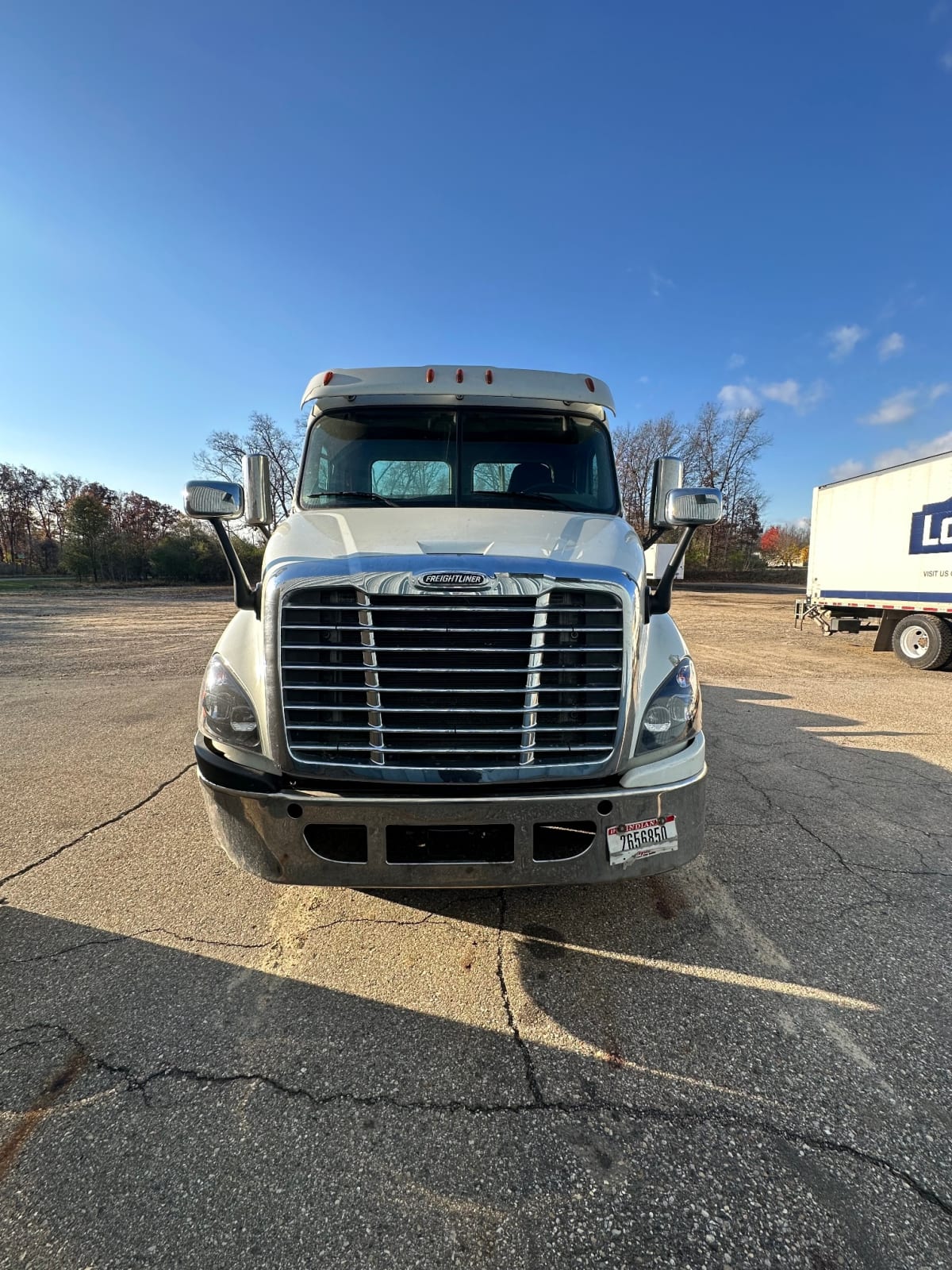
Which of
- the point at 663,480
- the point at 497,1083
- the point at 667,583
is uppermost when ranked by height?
the point at 663,480

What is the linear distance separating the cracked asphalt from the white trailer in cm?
795

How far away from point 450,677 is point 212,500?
5.73ft

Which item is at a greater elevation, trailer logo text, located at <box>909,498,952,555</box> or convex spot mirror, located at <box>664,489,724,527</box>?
trailer logo text, located at <box>909,498,952,555</box>

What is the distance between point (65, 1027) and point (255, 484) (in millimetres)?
2978

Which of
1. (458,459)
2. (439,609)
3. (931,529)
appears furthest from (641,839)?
(931,529)

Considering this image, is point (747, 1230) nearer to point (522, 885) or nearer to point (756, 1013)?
point (756, 1013)

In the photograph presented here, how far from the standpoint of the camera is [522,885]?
2.39m

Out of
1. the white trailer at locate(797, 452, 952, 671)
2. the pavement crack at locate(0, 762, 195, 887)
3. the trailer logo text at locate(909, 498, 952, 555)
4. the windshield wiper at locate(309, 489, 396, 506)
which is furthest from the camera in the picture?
the white trailer at locate(797, 452, 952, 671)

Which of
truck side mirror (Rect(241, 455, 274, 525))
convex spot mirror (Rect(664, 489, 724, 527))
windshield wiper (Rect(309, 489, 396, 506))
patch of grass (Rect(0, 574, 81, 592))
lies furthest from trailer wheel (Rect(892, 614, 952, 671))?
patch of grass (Rect(0, 574, 81, 592))

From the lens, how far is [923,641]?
10641 mm

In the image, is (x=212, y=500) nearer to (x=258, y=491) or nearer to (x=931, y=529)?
(x=258, y=491)

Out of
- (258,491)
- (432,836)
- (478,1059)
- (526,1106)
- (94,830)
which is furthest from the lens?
(94,830)

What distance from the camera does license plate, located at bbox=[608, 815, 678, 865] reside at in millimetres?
2406

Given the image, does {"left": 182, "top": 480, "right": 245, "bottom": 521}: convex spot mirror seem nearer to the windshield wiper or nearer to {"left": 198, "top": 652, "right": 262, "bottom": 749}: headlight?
the windshield wiper
